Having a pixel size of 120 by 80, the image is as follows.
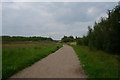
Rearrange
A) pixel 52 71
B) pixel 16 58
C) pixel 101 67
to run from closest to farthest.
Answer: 1. pixel 52 71
2. pixel 101 67
3. pixel 16 58

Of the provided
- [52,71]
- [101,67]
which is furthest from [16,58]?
[101,67]

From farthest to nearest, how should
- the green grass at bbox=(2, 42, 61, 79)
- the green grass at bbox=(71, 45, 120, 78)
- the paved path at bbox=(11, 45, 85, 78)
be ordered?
the green grass at bbox=(2, 42, 61, 79) → the paved path at bbox=(11, 45, 85, 78) → the green grass at bbox=(71, 45, 120, 78)

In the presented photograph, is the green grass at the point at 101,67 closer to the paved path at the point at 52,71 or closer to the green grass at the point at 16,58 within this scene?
the paved path at the point at 52,71

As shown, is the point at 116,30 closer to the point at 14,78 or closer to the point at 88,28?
the point at 14,78

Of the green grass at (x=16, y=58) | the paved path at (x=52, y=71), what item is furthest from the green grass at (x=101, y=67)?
the green grass at (x=16, y=58)

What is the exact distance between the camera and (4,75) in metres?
7.90

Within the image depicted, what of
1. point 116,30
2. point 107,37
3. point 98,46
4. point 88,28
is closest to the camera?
point 116,30

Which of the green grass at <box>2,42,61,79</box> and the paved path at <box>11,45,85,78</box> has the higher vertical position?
the green grass at <box>2,42,61,79</box>

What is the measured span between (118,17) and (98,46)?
7.09 m

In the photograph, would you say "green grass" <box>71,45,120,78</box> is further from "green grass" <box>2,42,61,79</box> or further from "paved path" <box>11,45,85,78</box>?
"green grass" <box>2,42,61,79</box>

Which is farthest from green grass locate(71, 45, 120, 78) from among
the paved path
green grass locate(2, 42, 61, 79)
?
green grass locate(2, 42, 61, 79)

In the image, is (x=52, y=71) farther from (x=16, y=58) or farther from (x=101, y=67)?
(x=16, y=58)

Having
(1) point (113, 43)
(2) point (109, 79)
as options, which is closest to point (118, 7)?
(1) point (113, 43)

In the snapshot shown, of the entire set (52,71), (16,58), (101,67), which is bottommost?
(52,71)
